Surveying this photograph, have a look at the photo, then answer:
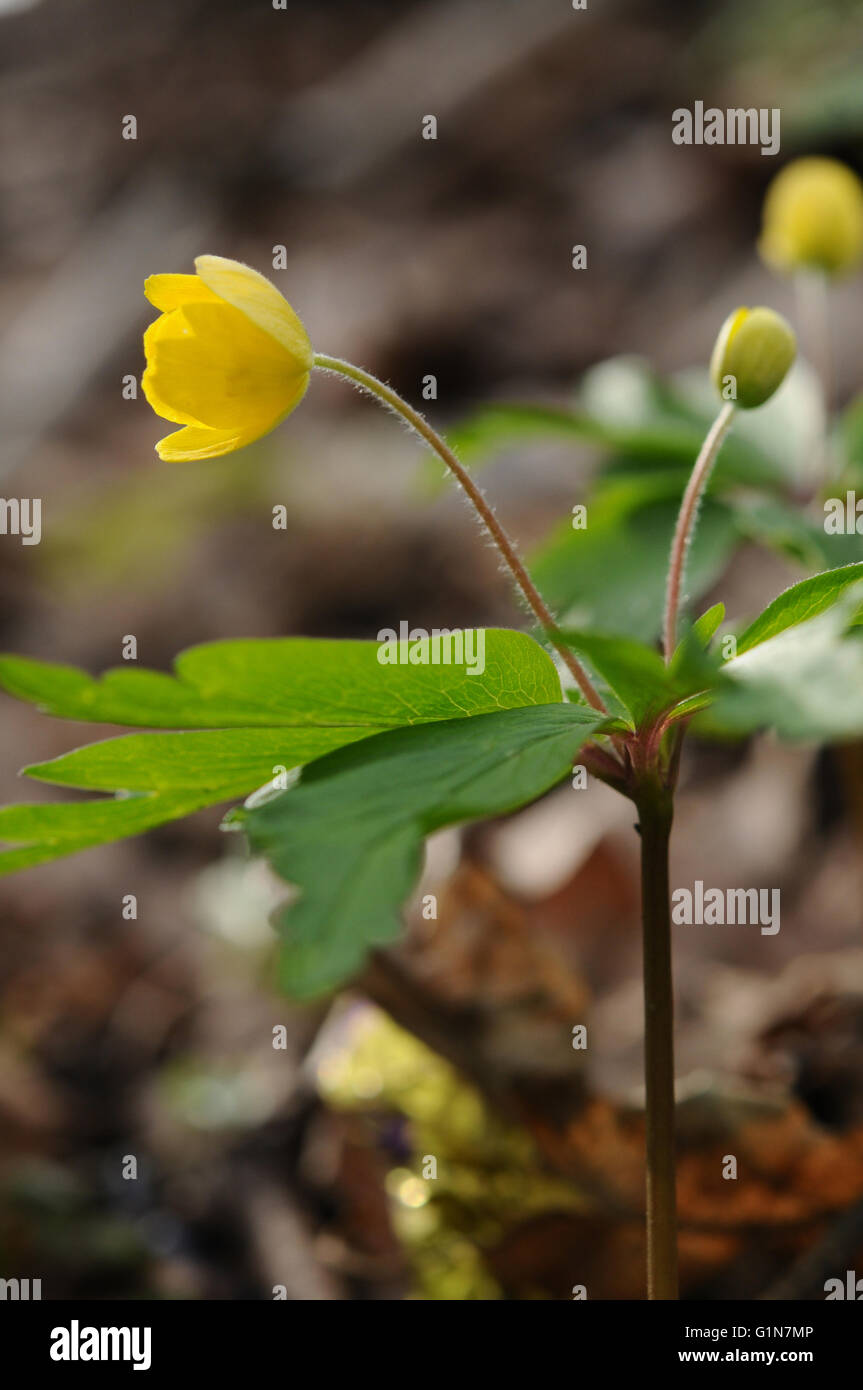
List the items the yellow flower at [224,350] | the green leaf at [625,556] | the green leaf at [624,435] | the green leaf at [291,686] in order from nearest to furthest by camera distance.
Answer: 1. the green leaf at [291,686]
2. the yellow flower at [224,350]
3. the green leaf at [625,556]
4. the green leaf at [624,435]

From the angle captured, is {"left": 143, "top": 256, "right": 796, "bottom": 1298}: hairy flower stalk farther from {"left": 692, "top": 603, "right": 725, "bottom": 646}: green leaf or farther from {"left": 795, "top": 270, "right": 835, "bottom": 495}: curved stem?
{"left": 795, "top": 270, "right": 835, "bottom": 495}: curved stem

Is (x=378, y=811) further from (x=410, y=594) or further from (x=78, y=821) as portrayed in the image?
(x=410, y=594)

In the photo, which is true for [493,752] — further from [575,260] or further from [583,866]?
[575,260]

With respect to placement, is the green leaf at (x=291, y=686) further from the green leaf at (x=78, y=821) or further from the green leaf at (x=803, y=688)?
the green leaf at (x=803, y=688)

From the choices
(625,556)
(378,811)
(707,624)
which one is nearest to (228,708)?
(378,811)

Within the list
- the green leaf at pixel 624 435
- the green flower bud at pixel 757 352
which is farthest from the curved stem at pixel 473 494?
the green leaf at pixel 624 435

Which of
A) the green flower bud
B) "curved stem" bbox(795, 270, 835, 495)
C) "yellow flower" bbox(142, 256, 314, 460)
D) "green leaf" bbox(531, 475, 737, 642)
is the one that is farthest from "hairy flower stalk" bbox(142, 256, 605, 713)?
"curved stem" bbox(795, 270, 835, 495)

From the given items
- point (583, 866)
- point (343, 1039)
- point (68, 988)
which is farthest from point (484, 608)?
point (343, 1039)
